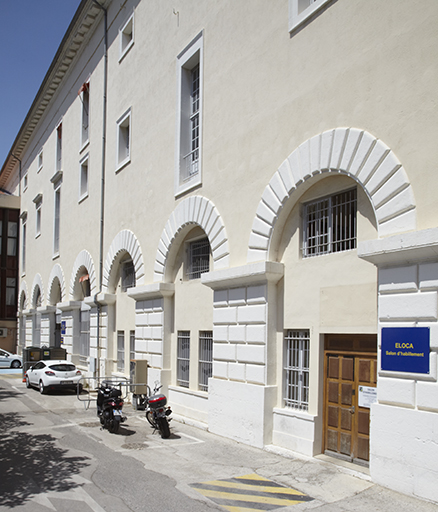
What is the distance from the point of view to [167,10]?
16.4 metres


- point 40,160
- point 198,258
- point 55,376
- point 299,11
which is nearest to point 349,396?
point 198,258

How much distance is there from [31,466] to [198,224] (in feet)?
23.4

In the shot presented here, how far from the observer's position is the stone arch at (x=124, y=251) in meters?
17.5

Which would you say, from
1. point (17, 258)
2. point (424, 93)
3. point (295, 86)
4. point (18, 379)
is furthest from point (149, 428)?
point (17, 258)

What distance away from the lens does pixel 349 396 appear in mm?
9438

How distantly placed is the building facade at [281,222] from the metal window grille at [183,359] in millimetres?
55

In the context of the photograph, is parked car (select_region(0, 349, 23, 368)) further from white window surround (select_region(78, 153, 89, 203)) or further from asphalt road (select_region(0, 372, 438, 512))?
asphalt road (select_region(0, 372, 438, 512))

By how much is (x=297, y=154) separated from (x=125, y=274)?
10895mm

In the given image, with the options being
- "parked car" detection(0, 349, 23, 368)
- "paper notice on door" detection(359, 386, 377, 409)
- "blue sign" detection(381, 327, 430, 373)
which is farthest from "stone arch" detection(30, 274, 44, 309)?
"blue sign" detection(381, 327, 430, 373)

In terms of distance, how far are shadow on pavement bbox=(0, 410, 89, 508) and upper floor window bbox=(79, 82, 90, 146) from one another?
15408mm

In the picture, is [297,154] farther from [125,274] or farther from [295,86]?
[125,274]

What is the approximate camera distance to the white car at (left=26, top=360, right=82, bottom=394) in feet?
63.8

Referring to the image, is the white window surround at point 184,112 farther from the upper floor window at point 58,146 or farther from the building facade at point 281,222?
the upper floor window at point 58,146

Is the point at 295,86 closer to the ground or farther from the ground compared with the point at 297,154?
farther from the ground
